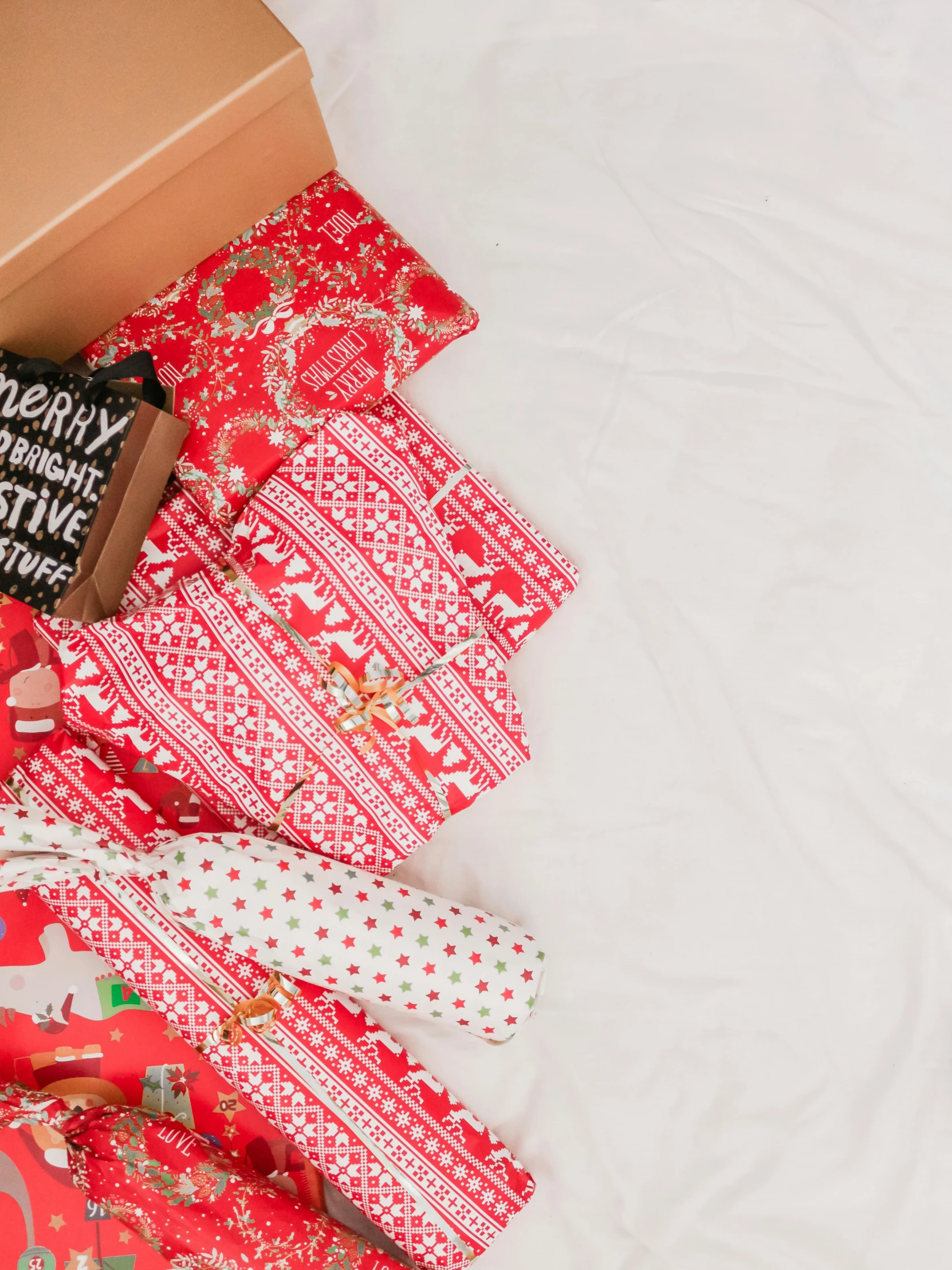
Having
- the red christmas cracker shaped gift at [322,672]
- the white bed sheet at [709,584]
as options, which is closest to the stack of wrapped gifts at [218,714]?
the red christmas cracker shaped gift at [322,672]

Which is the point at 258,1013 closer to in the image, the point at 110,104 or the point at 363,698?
the point at 363,698

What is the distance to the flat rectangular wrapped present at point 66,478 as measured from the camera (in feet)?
2.99

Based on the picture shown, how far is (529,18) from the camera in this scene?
1.14m

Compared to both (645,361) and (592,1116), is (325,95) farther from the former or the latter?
(592,1116)

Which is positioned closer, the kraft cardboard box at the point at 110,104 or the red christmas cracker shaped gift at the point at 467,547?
the kraft cardboard box at the point at 110,104

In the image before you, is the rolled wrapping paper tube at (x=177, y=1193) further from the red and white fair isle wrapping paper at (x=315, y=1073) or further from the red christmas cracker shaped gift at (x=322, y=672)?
the red christmas cracker shaped gift at (x=322, y=672)

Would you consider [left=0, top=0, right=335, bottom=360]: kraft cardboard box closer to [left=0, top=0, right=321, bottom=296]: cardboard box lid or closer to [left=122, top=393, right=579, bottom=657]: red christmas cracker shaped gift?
[left=0, top=0, right=321, bottom=296]: cardboard box lid

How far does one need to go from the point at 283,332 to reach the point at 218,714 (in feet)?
1.45

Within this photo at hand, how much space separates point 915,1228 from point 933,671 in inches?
24.3

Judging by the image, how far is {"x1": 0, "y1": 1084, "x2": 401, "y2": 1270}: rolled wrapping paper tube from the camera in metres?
0.91

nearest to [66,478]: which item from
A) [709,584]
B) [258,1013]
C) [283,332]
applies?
[283,332]

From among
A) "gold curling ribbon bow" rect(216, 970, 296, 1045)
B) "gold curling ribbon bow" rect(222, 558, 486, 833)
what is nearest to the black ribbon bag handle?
"gold curling ribbon bow" rect(222, 558, 486, 833)

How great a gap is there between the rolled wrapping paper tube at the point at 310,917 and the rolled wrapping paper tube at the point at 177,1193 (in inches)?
6.1

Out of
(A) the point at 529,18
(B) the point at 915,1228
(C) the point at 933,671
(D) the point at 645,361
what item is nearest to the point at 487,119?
(A) the point at 529,18
